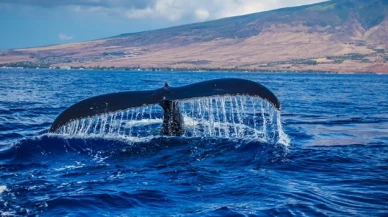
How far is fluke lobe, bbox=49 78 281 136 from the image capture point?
9.30m

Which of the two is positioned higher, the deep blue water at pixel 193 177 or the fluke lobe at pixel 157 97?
the fluke lobe at pixel 157 97

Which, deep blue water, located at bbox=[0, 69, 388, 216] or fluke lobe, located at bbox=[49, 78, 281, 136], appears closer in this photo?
deep blue water, located at bbox=[0, 69, 388, 216]

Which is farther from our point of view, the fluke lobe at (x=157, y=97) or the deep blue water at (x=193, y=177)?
the fluke lobe at (x=157, y=97)

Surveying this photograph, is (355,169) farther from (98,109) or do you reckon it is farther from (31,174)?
(31,174)

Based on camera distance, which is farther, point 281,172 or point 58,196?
point 281,172

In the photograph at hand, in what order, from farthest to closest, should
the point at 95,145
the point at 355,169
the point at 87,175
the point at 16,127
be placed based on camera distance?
the point at 16,127
the point at 95,145
the point at 355,169
the point at 87,175

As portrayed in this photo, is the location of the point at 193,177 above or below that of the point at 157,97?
below

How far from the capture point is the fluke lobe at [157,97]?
9297mm

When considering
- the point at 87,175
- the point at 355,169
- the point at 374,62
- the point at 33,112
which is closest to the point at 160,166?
the point at 87,175

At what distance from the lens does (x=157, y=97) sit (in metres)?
10.2

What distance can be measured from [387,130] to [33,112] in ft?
42.6

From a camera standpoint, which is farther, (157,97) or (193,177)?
(157,97)

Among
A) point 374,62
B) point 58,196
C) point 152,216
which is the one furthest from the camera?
point 374,62

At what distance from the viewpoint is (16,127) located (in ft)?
49.0
